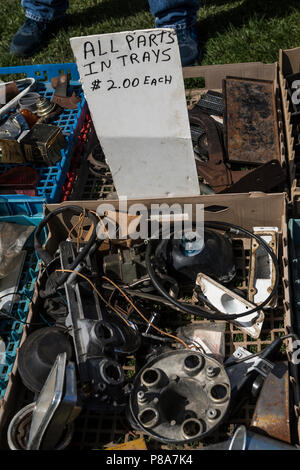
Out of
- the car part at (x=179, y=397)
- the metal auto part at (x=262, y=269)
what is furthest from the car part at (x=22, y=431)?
the metal auto part at (x=262, y=269)

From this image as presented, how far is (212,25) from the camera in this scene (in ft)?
12.7

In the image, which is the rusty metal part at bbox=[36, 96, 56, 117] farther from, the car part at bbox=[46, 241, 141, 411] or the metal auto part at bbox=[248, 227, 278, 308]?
the metal auto part at bbox=[248, 227, 278, 308]

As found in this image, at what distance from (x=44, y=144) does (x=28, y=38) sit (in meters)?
1.72

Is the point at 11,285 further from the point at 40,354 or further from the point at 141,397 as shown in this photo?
the point at 141,397

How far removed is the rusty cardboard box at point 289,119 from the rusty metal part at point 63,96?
117 centimetres

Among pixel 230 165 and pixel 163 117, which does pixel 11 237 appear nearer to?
pixel 163 117

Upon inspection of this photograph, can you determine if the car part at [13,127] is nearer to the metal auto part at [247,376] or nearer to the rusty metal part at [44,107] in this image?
the rusty metal part at [44,107]

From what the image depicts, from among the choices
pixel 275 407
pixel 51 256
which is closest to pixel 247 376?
pixel 275 407

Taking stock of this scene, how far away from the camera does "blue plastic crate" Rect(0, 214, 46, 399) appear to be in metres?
2.03

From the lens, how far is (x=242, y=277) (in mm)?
2217

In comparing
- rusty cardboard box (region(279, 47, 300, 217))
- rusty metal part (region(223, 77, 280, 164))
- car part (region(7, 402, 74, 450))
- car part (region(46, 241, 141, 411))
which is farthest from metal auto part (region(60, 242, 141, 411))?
rusty metal part (region(223, 77, 280, 164))

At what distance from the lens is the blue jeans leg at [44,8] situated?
3877 millimetres

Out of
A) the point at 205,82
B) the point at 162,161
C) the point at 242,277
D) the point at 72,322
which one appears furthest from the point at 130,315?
the point at 205,82

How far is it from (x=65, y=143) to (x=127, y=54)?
96 cm
